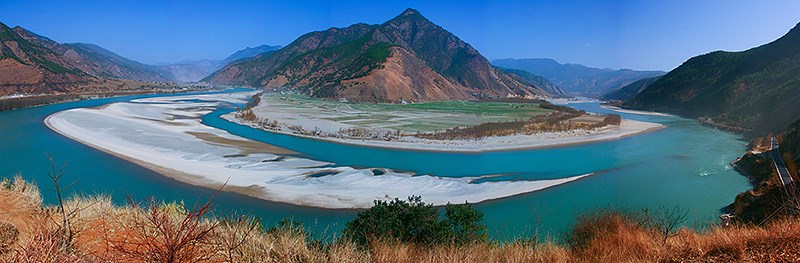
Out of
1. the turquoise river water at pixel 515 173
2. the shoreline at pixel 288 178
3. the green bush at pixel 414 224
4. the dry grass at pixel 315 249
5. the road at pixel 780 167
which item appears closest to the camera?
the dry grass at pixel 315 249

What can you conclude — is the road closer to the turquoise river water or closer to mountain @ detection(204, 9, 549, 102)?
the turquoise river water

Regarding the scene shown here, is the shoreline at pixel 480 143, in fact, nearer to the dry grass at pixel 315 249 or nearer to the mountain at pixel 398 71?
the dry grass at pixel 315 249

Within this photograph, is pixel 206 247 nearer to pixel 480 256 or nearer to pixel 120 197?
pixel 480 256

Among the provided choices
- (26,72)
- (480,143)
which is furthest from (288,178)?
(26,72)

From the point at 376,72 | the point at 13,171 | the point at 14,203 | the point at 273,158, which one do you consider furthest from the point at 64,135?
the point at 376,72

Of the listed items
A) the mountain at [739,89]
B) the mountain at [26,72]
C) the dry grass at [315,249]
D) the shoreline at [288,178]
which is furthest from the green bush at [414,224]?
the mountain at [26,72]

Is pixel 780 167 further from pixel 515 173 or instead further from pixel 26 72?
pixel 26 72

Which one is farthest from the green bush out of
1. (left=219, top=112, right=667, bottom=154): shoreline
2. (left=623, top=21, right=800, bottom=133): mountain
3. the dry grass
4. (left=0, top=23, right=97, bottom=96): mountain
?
(left=0, top=23, right=97, bottom=96): mountain
